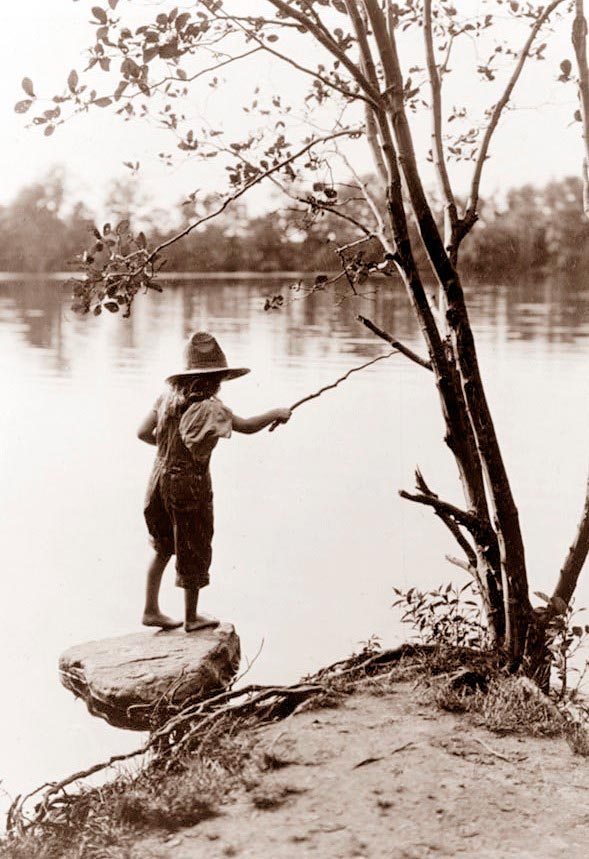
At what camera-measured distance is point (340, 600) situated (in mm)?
6703

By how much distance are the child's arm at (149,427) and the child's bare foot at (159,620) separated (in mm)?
909

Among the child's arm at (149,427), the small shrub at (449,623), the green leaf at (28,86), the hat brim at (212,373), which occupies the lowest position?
the small shrub at (449,623)

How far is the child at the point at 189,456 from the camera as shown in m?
4.74

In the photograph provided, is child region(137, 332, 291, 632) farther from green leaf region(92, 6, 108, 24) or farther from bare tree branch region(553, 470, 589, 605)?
bare tree branch region(553, 470, 589, 605)

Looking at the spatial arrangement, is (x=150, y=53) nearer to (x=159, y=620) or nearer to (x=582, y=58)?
(x=582, y=58)

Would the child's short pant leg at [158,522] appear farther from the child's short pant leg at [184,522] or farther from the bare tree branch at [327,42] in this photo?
the bare tree branch at [327,42]

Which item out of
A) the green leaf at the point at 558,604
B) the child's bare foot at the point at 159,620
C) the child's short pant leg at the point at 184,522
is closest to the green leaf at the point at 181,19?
the child's short pant leg at the point at 184,522

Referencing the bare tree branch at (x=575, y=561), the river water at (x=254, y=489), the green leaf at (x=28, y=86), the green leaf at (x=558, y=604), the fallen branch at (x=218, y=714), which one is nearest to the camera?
the green leaf at (x=28, y=86)

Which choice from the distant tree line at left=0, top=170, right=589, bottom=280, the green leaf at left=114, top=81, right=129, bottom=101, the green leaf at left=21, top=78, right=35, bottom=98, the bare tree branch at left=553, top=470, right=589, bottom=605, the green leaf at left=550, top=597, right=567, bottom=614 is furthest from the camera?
the distant tree line at left=0, top=170, right=589, bottom=280

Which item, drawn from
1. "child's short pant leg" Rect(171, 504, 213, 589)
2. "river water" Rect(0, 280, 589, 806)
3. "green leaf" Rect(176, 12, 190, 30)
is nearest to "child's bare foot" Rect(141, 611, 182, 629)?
"child's short pant leg" Rect(171, 504, 213, 589)

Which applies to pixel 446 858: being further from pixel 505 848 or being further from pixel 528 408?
pixel 528 408

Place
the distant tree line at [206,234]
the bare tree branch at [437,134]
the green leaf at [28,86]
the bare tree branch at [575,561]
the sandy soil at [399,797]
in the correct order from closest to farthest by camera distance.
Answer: the sandy soil at [399,797]
the green leaf at [28,86]
the bare tree branch at [437,134]
the bare tree branch at [575,561]
the distant tree line at [206,234]

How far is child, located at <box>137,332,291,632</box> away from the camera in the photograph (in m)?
4.74

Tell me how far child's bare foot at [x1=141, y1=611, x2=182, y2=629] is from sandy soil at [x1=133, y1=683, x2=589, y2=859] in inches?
36.9
